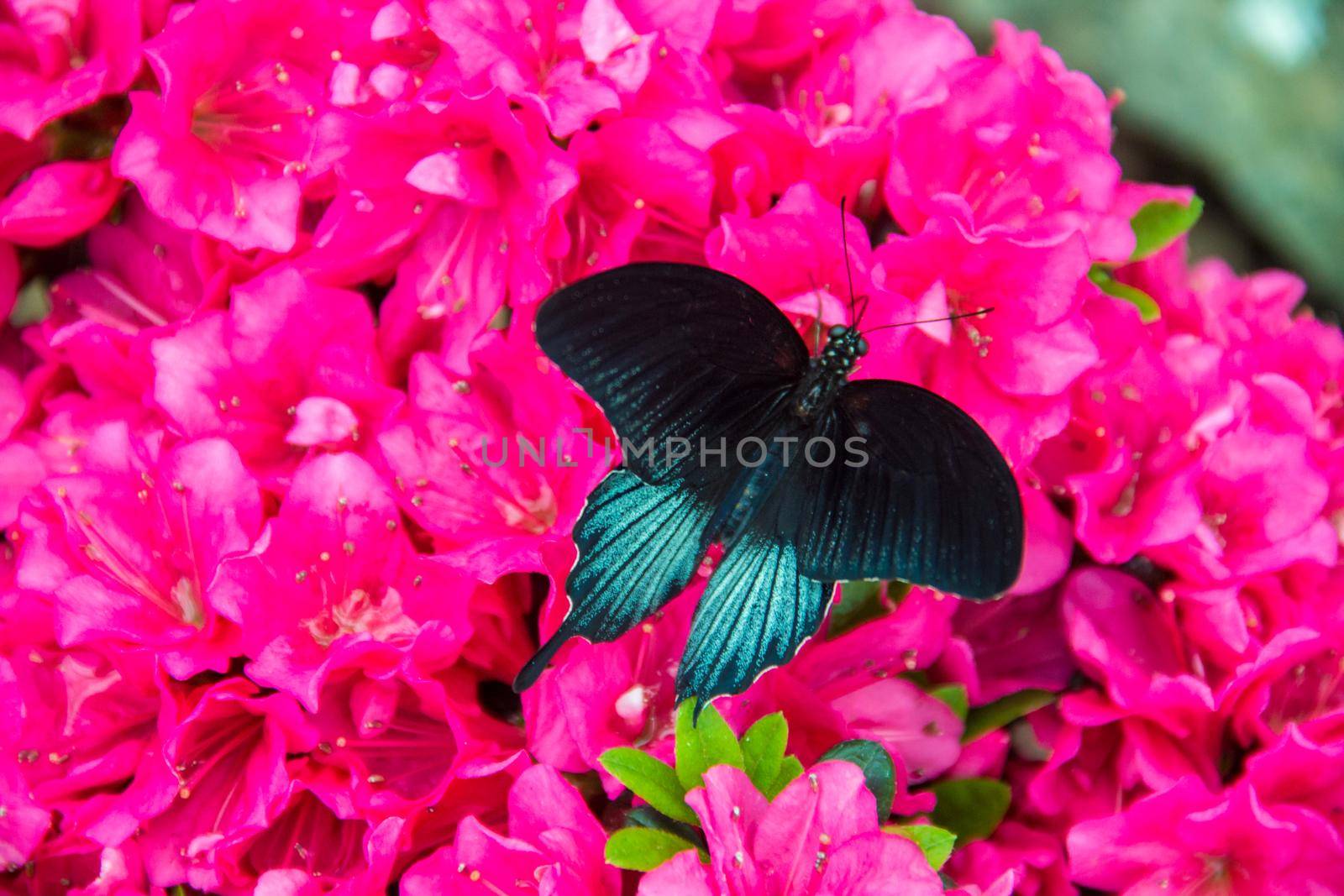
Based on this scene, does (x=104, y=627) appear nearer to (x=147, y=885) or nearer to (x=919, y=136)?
(x=147, y=885)

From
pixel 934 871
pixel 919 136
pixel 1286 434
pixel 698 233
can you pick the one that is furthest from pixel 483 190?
pixel 1286 434

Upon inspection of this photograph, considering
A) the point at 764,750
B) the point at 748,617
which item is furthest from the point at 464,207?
the point at 764,750

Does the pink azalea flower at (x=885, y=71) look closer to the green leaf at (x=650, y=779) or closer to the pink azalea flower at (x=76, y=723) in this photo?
the green leaf at (x=650, y=779)

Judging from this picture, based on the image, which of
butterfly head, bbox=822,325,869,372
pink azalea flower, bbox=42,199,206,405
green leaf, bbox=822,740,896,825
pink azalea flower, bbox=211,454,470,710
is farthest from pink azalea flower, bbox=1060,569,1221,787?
pink azalea flower, bbox=42,199,206,405

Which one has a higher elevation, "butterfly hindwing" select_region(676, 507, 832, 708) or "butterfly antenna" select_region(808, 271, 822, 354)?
"butterfly antenna" select_region(808, 271, 822, 354)

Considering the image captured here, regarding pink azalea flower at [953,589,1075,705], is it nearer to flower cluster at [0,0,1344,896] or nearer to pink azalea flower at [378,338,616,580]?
flower cluster at [0,0,1344,896]

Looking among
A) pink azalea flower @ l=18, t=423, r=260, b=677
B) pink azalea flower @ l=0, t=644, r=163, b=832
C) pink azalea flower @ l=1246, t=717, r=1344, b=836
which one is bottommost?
pink azalea flower @ l=0, t=644, r=163, b=832

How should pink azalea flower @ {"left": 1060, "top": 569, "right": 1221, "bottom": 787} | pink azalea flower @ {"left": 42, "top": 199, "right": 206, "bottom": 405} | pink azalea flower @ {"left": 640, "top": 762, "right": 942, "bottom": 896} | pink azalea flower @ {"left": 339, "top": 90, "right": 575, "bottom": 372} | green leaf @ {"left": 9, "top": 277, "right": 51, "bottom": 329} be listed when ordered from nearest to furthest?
1. pink azalea flower @ {"left": 640, "top": 762, "right": 942, "bottom": 896}
2. pink azalea flower @ {"left": 339, "top": 90, "right": 575, "bottom": 372}
3. pink azalea flower @ {"left": 1060, "top": 569, "right": 1221, "bottom": 787}
4. pink azalea flower @ {"left": 42, "top": 199, "right": 206, "bottom": 405}
5. green leaf @ {"left": 9, "top": 277, "right": 51, "bottom": 329}

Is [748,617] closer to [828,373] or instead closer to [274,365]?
[828,373]
